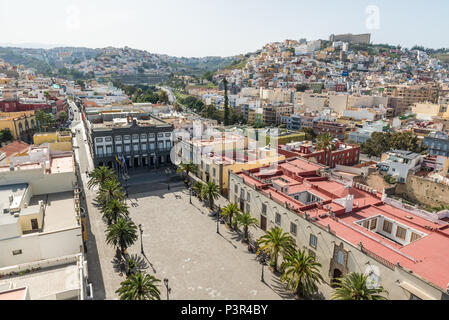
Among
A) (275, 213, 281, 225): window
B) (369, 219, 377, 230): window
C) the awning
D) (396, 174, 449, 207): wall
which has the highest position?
the awning

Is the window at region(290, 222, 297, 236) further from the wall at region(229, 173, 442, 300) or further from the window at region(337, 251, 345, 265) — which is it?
the window at region(337, 251, 345, 265)

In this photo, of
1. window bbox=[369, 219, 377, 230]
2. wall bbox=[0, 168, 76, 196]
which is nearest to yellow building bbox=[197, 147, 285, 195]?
window bbox=[369, 219, 377, 230]

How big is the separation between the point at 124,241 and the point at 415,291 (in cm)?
2737

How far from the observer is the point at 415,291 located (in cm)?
2288

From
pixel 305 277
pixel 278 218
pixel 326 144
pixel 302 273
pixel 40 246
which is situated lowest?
pixel 305 277

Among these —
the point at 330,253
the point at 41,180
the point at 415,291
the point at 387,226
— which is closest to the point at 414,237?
the point at 387,226

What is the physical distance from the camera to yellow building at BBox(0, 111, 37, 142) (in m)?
79.2

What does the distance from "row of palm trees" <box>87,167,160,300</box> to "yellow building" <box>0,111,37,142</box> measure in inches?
1676

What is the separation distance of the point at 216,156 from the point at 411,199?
118 feet

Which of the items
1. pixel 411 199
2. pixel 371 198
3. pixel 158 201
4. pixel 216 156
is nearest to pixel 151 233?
pixel 158 201

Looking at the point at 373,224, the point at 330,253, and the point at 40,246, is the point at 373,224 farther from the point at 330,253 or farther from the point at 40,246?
the point at 40,246

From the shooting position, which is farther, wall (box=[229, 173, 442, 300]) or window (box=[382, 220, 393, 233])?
window (box=[382, 220, 393, 233])

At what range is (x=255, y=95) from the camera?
17062 cm
